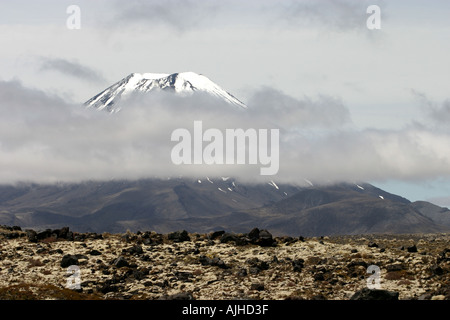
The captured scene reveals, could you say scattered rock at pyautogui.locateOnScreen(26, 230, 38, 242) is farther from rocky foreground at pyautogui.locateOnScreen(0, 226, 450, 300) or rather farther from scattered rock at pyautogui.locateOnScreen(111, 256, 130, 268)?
scattered rock at pyautogui.locateOnScreen(111, 256, 130, 268)

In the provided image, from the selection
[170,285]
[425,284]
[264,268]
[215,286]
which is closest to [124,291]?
[170,285]

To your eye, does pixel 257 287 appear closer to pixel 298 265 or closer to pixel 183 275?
pixel 298 265

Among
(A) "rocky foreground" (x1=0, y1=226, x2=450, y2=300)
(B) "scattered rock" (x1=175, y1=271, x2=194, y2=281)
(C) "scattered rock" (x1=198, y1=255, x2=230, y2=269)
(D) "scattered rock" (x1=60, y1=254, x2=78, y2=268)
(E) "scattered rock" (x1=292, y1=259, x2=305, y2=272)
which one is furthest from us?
(D) "scattered rock" (x1=60, y1=254, x2=78, y2=268)

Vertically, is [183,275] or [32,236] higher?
[32,236]

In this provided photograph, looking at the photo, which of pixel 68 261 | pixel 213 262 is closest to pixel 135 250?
pixel 68 261

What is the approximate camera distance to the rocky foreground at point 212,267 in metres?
58.9

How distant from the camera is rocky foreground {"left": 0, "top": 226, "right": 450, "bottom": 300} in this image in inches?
2318

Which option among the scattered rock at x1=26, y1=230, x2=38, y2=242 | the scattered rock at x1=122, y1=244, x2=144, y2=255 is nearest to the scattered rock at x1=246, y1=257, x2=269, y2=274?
the scattered rock at x1=122, y1=244, x2=144, y2=255

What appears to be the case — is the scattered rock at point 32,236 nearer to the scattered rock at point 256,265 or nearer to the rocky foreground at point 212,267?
the rocky foreground at point 212,267

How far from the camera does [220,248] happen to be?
75.6 metres

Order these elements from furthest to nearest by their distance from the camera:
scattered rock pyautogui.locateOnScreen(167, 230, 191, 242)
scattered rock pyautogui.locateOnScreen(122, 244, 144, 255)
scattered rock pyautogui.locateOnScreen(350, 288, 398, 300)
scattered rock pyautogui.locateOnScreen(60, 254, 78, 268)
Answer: scattered rock pyautogui.locateOnScreen(167, 230, 191, 242) → scattered rock pyautogui.locateOnScreen(122, 244, 144, 255) → scattered rock pyautogui.locateOnScreen(60, 254, 78, 268) → scattered rock pyautogui.locateOnScreen(350, 288, 398, 300)

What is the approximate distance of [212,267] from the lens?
225 ft
